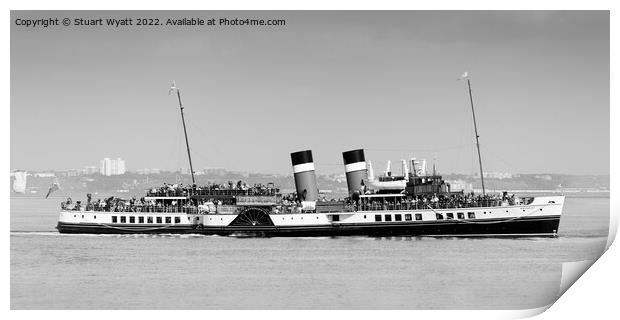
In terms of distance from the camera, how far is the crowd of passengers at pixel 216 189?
43.3 meters

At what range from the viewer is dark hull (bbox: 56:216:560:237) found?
132 feet

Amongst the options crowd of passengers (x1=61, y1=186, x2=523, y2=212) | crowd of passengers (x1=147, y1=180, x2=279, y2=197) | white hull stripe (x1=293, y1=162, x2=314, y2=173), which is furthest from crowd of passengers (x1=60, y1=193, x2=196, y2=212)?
white hull stripe (x1=293, y1=162, x2=314, y2=173)

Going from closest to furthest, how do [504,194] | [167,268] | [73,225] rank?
[167,268] < [504,194] < [73,225]

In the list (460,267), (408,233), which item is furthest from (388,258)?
(408,233)

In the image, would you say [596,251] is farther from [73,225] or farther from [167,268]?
[73,225]

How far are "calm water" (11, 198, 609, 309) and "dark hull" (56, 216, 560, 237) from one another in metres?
0.69

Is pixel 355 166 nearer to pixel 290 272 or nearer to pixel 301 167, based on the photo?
pixel 301 167

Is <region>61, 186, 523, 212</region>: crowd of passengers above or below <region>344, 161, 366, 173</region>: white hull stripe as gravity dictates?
below

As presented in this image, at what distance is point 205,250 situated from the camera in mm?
37031

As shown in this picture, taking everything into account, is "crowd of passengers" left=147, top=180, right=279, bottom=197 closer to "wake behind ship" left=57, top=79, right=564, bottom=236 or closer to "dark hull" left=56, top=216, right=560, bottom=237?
"wake behind ship" left=57, top=79, right=564, bottom=236
